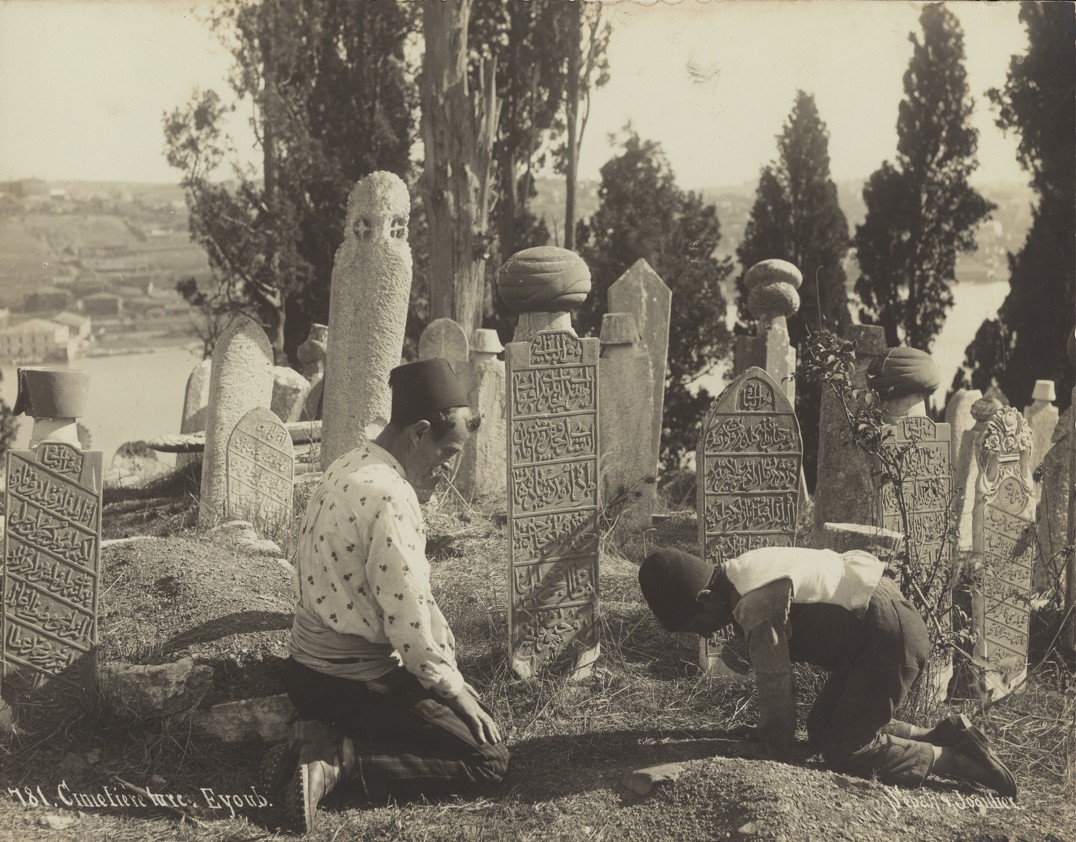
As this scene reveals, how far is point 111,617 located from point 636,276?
211 inches

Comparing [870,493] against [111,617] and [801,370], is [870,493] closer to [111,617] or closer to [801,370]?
[801,370]

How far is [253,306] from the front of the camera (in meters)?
17.6

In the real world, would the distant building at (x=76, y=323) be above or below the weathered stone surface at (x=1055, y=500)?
above

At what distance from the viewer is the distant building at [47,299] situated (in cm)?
1521

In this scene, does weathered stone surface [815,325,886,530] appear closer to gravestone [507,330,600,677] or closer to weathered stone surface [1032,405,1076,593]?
weathered stone surface [1032,405,1076,593]

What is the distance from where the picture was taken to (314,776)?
12.2ft

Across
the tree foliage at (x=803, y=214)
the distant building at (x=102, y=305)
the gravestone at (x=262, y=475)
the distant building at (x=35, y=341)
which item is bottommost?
the gravestone at (x=262, y=475)

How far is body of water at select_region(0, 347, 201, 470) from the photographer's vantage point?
52.0 ft

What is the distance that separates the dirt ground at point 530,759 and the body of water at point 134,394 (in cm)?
1058

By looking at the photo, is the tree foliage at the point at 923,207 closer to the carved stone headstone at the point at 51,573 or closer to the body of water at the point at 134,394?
the body of water at the point at 134,394

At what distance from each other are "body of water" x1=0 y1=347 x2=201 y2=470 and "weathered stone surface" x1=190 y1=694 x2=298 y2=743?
11236 millimetres

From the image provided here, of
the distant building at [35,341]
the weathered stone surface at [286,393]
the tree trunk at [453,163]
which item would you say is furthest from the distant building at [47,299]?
the tree trunk at [453,163]

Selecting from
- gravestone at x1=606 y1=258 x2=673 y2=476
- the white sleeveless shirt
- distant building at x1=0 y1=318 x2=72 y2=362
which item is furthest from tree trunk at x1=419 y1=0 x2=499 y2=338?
the white sleeveless shirt

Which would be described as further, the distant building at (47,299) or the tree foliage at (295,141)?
the tree foliage at (295,141)
